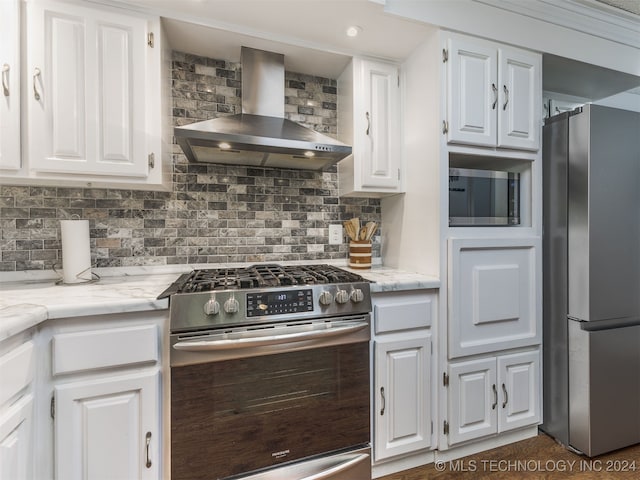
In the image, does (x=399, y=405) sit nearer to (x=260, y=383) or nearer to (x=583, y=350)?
(x=260, y=383)

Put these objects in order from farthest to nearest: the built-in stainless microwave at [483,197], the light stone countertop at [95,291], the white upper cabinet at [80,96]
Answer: the built-in stainless microwave at [483,197], the white upper cabinet at [80,96], the light stone countertop at [95,291]

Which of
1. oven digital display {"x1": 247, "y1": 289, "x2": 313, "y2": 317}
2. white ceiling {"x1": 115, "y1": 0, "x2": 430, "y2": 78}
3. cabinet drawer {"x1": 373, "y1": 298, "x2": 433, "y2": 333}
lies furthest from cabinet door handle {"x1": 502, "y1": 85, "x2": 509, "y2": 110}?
oven digital display {"x1": 247, "y1": 289, "x2": 313, "y2": 317}

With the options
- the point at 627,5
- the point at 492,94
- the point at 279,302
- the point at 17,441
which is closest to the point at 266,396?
the point at 279,302

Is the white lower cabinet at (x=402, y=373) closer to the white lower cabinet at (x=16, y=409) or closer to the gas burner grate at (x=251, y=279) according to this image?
the gas burner grate at (x=251, y=279)

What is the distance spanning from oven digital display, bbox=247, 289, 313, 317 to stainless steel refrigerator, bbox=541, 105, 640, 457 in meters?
1.48

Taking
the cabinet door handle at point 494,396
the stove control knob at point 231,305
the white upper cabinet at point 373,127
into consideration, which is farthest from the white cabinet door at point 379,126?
the cabinet door handle at point 494,396

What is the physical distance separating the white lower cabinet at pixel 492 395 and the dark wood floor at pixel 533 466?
0.41 ft

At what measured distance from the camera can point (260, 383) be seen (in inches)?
49.4

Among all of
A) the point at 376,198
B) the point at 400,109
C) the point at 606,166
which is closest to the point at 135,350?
the point at 376,198

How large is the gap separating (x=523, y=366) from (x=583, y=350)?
0.30 metres

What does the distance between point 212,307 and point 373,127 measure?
134cm

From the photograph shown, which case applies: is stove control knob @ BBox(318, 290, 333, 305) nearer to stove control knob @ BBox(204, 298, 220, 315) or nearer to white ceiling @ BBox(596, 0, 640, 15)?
stove control knob @ BBox(204, 298, 220, 315)

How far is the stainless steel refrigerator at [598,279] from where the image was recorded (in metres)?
1.62

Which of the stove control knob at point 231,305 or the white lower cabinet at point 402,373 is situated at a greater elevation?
the stove control knob at point 231,305
